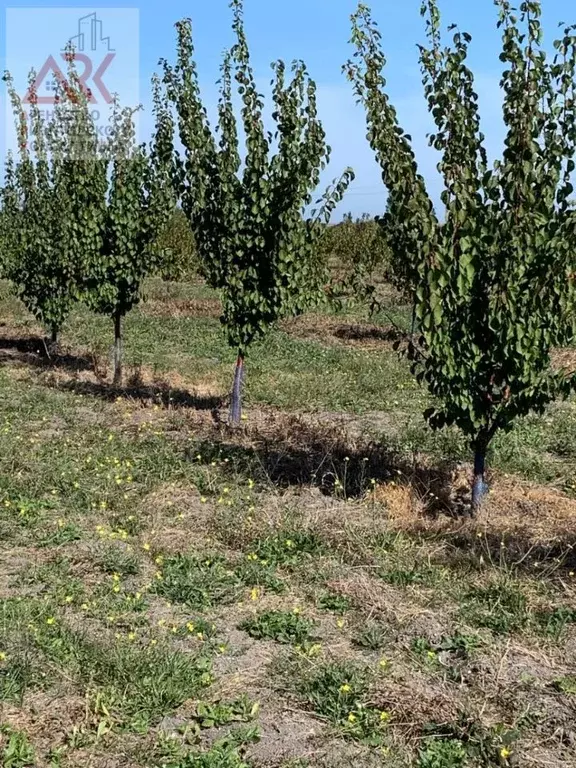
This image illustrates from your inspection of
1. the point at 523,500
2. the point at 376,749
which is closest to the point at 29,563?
the point at 376,749

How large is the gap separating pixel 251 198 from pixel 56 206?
5977mm

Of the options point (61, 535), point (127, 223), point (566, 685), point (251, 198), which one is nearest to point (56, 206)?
point (127, 223)

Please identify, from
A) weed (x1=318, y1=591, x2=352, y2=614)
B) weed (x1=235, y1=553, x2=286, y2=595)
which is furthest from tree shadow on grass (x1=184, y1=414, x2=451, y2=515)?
weed (x1=318, y1=591, x2=352, y2=614)

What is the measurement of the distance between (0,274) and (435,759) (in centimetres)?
1654

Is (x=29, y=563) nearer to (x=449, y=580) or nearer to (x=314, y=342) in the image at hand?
(x=449, y=580)

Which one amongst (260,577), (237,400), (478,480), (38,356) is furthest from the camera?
(38,356)

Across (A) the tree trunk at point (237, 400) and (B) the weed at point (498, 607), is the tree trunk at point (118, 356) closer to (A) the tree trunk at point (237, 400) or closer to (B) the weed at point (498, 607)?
(A) the tree trunk at point (237, 400)

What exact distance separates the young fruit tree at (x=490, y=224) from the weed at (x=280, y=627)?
2196 mm

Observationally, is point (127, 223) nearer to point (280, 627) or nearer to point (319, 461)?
point (319, 461)

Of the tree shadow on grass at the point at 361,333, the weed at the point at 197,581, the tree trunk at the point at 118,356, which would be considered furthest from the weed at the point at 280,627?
the tree shadow on grass at the point at 361,333

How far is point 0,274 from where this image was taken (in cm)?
1748

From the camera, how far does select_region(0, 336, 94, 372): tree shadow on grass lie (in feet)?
44.1

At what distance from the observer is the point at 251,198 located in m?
8.67

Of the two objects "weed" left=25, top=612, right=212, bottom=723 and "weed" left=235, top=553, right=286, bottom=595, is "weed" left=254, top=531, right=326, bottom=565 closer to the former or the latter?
"weed" left=235, top=553, right=286, bottom=595
